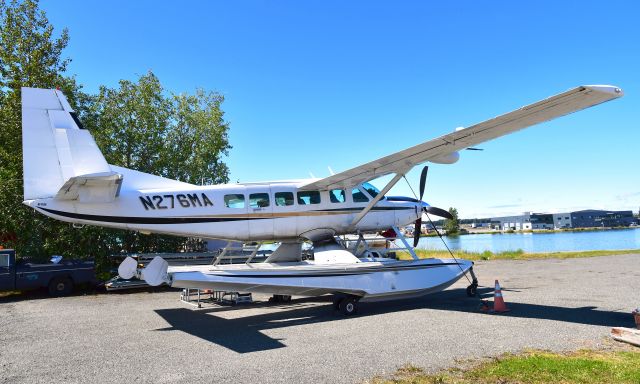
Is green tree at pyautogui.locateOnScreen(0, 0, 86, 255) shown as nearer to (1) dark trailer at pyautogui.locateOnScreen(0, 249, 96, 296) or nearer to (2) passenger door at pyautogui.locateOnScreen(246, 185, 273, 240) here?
(1) dark trailer at pyautogui.locateOnScreen(0, 249, 96, 296)

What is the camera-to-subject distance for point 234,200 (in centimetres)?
1117

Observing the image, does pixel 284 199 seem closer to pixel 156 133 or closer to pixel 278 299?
pixel 278 299

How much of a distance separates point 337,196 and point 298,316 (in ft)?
12.3

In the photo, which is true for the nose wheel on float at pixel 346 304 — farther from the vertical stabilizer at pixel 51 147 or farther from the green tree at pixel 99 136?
the green tree at pixel 99 136

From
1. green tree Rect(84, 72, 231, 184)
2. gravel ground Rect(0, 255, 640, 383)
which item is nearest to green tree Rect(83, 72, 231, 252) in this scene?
green tree Rect(84, 72, 231, 184)

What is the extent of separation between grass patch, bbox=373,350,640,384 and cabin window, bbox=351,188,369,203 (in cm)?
717

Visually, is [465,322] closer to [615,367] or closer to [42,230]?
[615,367]

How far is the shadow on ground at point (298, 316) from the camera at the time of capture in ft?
26.5

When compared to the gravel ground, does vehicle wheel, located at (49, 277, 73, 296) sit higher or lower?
higher

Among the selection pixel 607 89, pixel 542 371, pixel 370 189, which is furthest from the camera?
pixel 370 189

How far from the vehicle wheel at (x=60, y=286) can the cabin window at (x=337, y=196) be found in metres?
10.8

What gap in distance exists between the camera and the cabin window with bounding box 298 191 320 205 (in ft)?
39.1

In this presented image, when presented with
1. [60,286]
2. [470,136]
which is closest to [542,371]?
[470,136]

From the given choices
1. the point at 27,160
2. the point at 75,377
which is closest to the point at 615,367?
the point at 75,377
